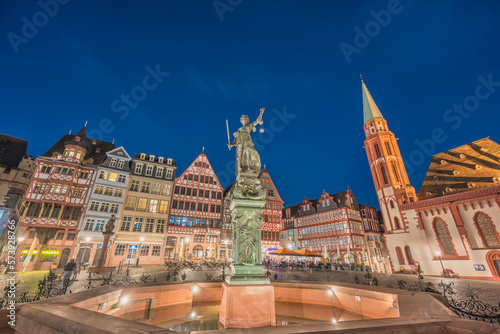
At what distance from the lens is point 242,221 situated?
245 inches

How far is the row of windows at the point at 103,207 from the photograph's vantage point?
89.0 feet

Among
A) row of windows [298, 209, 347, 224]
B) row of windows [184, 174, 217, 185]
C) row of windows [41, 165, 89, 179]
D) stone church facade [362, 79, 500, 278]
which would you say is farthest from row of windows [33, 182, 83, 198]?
stone church facade [362, 79, 500, 278]

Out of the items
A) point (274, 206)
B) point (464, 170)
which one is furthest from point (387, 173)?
point (274, 206)

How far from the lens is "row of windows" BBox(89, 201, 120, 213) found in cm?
2712

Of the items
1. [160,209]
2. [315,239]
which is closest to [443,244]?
[315,239]

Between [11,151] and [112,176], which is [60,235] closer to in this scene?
[112,176]

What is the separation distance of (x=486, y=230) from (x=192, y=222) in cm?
3532

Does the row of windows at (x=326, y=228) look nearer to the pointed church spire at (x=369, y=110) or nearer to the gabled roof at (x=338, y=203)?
the gabled roof at (x=338, y=203)

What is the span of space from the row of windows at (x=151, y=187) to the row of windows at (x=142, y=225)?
399 centimetres

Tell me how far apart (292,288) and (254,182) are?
4.12m

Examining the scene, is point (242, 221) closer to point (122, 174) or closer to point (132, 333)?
point (132, 333)

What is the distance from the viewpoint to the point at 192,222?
32.3 m

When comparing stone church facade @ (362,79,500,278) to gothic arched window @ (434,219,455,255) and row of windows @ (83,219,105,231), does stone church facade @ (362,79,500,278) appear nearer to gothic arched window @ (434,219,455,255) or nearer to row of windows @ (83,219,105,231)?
gothic arched window @ (434,219,455,255)

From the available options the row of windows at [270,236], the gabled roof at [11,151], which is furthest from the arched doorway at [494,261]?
the gabled roof at [11,151]
